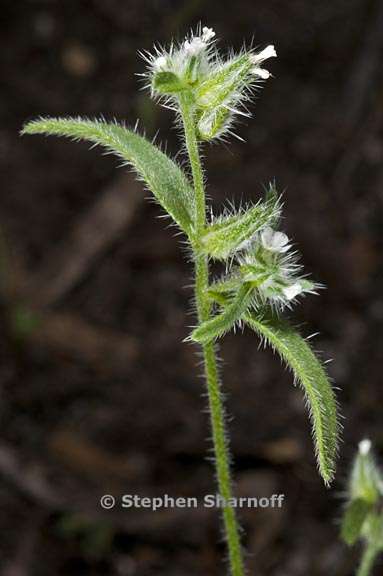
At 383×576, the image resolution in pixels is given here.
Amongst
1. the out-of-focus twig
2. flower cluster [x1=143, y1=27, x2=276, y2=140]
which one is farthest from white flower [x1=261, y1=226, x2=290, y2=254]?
the out-of-focus twig

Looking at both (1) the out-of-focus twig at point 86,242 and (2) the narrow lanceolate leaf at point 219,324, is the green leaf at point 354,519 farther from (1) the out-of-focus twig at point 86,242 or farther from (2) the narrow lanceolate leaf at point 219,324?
(1) the out-of-focus twig at point 86,242

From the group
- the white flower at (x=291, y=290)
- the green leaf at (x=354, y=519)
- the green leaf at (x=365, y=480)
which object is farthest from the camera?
the green leaf at (x=365, y=480)

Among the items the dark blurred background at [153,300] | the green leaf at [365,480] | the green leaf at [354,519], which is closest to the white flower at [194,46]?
the green leaf at [365,480]

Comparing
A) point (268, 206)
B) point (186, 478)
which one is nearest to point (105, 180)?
point (186, 478)

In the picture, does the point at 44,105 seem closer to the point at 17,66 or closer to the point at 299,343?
the point at 17,66

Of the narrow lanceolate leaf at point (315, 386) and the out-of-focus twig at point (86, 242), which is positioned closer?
the narrow lanceolate leaf at point (315, 386)

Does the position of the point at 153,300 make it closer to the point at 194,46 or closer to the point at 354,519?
the point at 354,519

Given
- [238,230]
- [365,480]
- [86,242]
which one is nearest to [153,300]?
[86,242]
